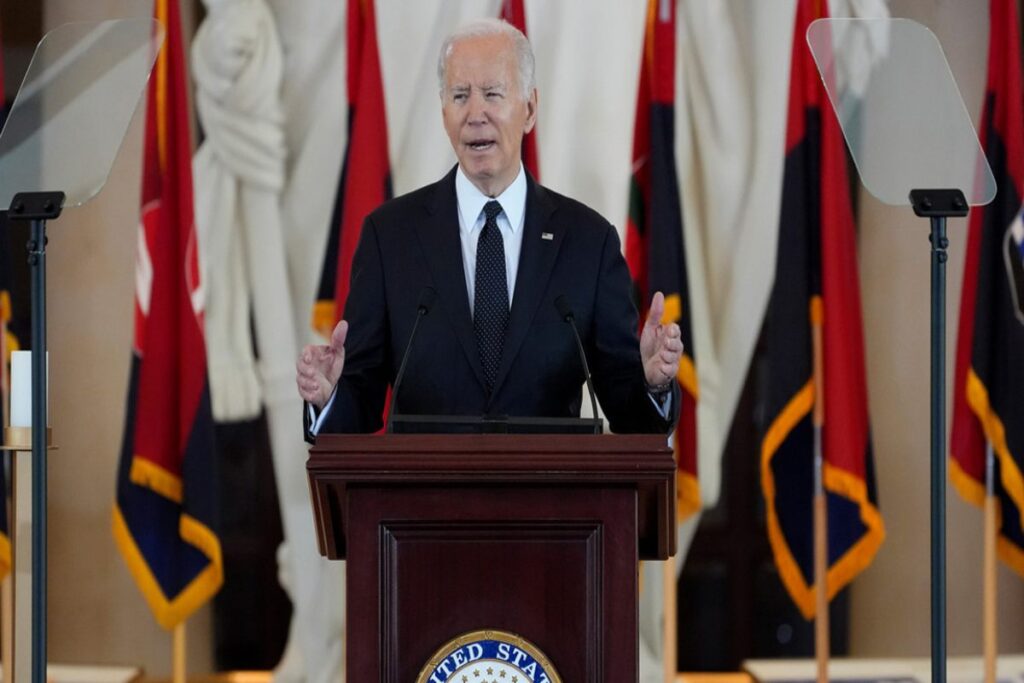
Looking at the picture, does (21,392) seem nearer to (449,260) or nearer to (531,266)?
(449,260)

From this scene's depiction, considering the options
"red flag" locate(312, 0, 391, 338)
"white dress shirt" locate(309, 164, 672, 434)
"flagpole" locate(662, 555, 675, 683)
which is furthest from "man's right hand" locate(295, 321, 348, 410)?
"flagpole" locate(662, 555, 675, 683)

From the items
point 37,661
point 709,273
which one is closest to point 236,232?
point 709,273

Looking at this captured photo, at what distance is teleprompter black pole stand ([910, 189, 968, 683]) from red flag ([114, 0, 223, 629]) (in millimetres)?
2397

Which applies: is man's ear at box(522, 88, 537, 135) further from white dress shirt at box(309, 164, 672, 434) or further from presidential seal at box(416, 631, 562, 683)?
presidential seal at box(416, 631, 562, 683)

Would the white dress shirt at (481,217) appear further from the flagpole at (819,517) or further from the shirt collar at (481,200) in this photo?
the flagpole at (819,517)

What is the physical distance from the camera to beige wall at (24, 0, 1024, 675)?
185 inches

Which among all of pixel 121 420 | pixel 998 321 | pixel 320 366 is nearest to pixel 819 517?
pixel 998 321

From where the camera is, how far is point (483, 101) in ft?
8.45

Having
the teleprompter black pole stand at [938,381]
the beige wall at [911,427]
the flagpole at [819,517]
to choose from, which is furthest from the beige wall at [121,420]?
the teleprompter black pole stand at [938,381]

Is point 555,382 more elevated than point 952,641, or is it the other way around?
point 555,382

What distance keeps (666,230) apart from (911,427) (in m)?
1.20

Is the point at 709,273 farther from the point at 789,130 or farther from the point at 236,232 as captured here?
the point at 236,232

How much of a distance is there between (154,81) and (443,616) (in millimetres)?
3006

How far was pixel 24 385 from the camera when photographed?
9.04 feet
